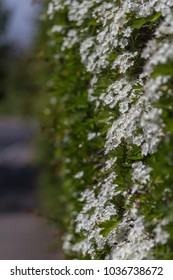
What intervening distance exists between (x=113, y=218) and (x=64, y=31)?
5.99ft

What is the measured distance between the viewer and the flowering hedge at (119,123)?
228 centimetres

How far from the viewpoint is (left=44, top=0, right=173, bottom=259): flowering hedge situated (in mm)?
2281

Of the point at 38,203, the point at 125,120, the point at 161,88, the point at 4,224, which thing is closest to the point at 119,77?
the point at 125,120

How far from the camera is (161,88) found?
88.9 inches

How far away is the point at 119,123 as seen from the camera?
2.86 m

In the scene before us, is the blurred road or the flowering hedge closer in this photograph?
the flowering hedge

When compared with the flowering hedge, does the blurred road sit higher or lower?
higher

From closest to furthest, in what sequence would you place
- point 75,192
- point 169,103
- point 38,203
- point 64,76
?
1. point 169,103
2. point 75,192
3. point 64,76
4. point 38,203

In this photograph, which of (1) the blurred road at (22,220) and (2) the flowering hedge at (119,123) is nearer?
(2) the flowering hedge at (119,123)

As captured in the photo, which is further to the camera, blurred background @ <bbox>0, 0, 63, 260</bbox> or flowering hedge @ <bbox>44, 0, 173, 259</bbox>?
blurred background @ <bbox>0, 0, 63, 260</bbox>

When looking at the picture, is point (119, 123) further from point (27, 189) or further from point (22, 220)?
point (27, 189)

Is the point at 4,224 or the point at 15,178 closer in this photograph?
the point at 4,224

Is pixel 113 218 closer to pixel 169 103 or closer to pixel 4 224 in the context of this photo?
pixel 169 103

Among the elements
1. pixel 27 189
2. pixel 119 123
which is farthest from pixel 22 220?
pixel 119 123
